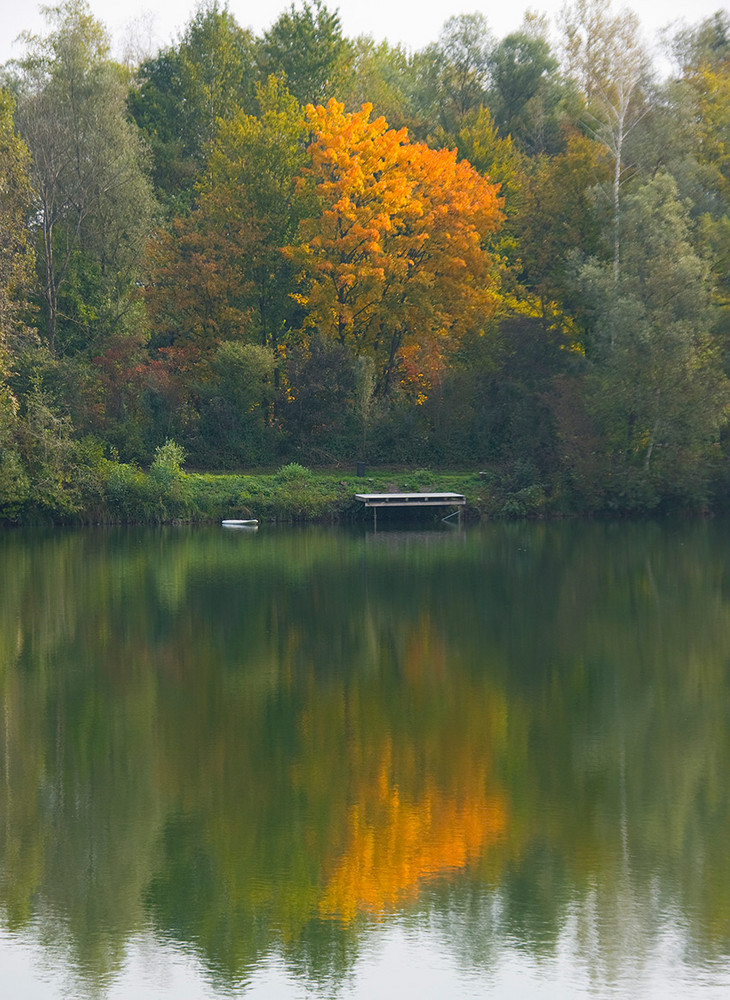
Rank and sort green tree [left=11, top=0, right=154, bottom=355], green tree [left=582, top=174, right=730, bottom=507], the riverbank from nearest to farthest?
the riverbank, green tree [left=582, top=174, right=730, bottom=507], green tree [left=11, top=0, right=154, bottom=355]

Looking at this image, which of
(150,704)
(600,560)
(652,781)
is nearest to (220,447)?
(600,560)

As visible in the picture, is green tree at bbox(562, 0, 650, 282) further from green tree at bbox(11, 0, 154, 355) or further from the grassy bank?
green tree at bbox(11, 0, 154, 355)

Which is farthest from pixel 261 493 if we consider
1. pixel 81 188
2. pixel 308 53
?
pixel 308 53

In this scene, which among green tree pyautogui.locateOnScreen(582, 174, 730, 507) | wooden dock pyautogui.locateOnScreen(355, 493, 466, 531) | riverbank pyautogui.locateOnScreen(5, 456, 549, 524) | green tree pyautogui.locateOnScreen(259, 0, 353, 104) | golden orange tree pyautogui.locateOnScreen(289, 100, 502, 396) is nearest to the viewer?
riverbank pyautogui.locateOnScreen(5, 456, 549, 524)

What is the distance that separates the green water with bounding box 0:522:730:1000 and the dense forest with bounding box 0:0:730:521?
18.3m

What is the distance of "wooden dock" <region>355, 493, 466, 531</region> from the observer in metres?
36.4

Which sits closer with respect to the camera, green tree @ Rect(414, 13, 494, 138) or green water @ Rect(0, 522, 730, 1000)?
green water @ Rect(0, 522, 730, 1000)

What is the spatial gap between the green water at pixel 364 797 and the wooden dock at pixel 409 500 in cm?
1511

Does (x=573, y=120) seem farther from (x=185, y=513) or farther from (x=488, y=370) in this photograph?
(x=185, y=513)

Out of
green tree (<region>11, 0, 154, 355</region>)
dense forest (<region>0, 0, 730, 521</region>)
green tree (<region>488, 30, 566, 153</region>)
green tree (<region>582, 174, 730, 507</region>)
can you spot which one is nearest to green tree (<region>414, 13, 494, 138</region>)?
green tree (<region>488, 30, 566, 153</region>)

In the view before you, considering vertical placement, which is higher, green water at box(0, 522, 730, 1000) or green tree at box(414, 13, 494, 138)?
green tree at box(414, 13, 494, 138)

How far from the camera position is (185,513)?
3609 centimetres

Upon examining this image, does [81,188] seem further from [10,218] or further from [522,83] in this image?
[522,83]

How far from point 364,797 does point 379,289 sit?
33827 millimetres
